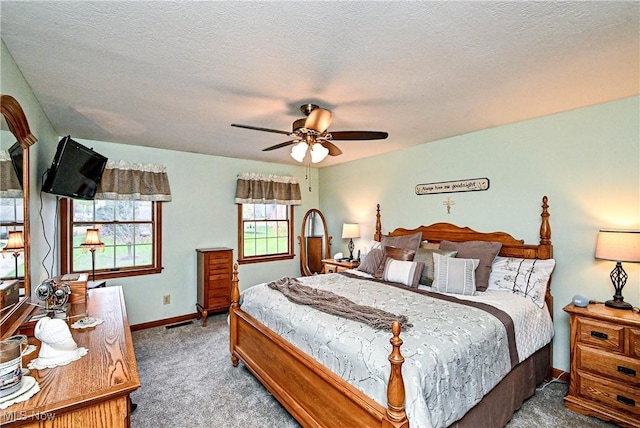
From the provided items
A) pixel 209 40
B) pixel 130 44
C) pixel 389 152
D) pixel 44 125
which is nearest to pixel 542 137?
pixel 389 152

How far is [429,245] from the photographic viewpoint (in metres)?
3.76

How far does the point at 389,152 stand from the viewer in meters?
4.54

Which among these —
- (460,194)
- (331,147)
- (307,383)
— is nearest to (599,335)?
(460,194)

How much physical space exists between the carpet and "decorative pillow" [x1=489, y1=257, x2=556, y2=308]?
82 centimetres

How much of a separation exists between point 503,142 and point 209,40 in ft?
9.87

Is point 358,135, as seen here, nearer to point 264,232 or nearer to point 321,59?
point 321,59

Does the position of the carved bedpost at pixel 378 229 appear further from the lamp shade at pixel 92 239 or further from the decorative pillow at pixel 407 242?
the lamp shade at pixel 92 239

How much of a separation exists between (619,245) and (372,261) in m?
2.16

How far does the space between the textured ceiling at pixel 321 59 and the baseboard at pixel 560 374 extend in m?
2.39

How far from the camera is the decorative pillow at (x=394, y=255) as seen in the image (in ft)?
11.1

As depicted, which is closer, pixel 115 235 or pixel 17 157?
pixel 17 157

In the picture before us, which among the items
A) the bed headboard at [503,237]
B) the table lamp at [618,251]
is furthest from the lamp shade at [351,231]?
the table lamp at [618,251]

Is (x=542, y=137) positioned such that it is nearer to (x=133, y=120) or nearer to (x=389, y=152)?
(x=389, y=152)

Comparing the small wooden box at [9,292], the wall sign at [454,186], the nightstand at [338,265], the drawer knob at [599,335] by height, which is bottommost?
the drawer knob at [599,335]
